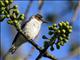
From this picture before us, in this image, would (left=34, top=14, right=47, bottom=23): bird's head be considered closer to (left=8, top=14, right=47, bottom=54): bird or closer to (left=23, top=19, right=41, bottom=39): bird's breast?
(left=8, top=14, right=47, bottom=54): bird

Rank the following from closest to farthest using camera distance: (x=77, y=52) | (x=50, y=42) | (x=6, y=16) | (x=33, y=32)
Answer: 1. (x=6, y=16)
2. (x=50, y=42)
3. (x=77, y=52)
4. (x=33, y=32)

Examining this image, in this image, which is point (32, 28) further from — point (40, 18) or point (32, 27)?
point (40, 18)

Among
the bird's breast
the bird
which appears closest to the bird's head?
the bird

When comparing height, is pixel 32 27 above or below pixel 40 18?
below

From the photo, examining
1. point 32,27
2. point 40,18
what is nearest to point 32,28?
point 32,27

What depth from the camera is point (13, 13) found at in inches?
67.8

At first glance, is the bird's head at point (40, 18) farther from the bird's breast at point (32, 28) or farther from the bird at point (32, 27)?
the bird's breast at point (32, 28)

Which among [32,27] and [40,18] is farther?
[40,18]

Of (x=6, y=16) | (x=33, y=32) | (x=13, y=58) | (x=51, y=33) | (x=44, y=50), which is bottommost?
(x=13, y=58)

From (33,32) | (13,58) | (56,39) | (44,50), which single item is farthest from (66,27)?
(33,32)

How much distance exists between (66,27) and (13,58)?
304cm

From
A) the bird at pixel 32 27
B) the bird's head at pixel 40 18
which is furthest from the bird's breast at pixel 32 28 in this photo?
the bird's head at pixel 40 18

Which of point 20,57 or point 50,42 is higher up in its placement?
point 50,42

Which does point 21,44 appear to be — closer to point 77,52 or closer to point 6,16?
point 77,52
